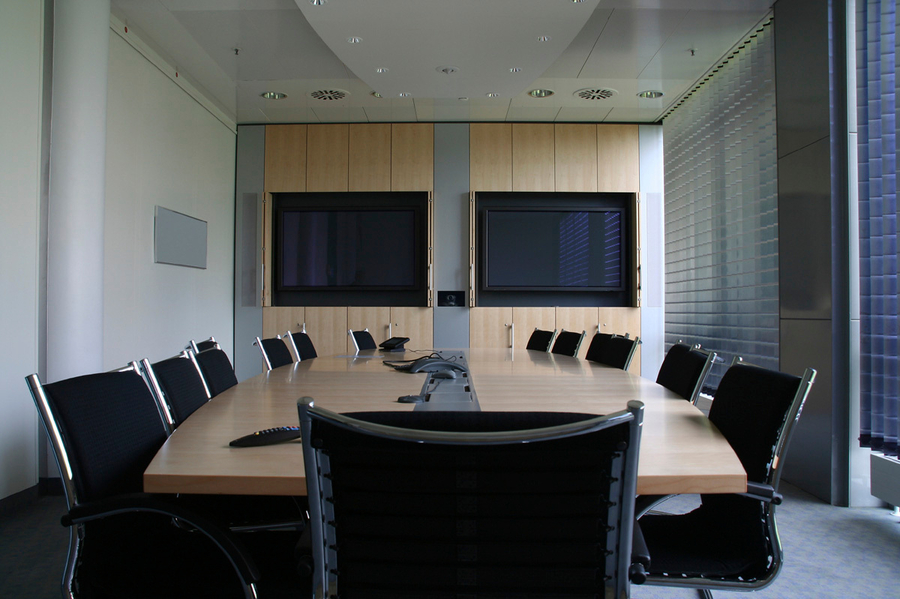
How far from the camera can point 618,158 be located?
736cm

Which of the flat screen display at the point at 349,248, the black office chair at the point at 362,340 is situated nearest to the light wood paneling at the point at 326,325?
the flat screen display at the point at 349,248

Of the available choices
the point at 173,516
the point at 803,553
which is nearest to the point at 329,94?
the point at 173,516

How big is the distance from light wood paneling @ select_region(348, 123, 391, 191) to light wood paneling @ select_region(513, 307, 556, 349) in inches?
95.3

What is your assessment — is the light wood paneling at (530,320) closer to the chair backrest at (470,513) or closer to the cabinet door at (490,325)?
the cabinet door at (490,325)

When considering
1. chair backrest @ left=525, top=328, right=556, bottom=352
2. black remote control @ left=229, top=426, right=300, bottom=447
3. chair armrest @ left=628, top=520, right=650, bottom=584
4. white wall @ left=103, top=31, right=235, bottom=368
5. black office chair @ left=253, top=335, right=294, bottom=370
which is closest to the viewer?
chair armrest @ left=628, top=520, right=650, bottom=584

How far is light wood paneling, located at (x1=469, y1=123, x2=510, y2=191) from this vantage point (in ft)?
24.0

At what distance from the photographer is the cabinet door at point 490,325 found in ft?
23.7

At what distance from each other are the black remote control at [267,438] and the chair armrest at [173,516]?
21 cm

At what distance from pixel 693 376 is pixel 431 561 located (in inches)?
67.7

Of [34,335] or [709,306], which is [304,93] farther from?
[709,306]

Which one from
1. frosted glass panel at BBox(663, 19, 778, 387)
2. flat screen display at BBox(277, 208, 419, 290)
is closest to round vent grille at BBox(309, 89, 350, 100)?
flat screen display at BBox(277, 208, 419, 290)

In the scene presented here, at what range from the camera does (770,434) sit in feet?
5.17

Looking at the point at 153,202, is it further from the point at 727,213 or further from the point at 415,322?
the point at 727,213

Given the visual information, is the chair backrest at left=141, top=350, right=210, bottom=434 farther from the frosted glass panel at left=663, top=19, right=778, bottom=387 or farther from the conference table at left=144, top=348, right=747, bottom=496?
the frosted glass panel at left=663, top=19, right=778, bottom=387
